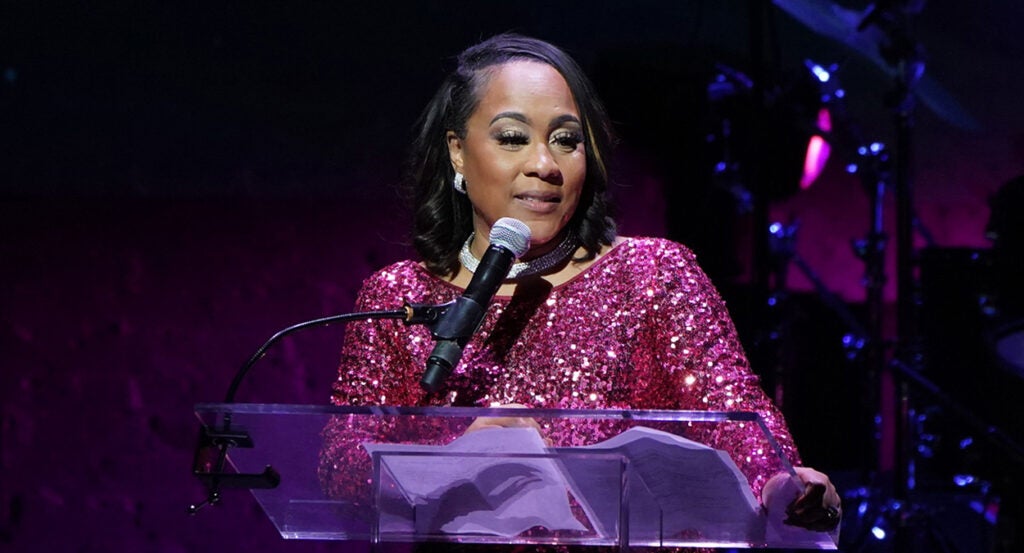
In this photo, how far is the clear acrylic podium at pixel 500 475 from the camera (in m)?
1.27

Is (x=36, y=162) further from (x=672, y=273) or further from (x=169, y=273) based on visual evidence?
(x=672, y=273)

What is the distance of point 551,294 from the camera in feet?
6.99

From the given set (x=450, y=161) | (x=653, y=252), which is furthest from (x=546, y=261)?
(x=450, y=161)

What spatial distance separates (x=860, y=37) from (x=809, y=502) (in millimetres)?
3368

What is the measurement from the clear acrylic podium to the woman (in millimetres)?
532

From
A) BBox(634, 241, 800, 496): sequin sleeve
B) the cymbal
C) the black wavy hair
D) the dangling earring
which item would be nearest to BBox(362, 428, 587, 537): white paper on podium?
BBox(634, 241, 800, 496): sequin sleeve

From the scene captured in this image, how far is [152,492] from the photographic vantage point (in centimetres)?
384

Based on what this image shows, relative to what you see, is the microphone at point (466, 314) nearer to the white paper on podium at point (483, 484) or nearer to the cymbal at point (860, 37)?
the white paper on podium at point (483, 484)

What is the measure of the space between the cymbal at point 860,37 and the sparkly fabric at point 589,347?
8.12 ft

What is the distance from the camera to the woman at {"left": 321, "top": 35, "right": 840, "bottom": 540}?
2.00m

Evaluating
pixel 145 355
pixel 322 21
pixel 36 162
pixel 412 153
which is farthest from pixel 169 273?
pixel 412 153

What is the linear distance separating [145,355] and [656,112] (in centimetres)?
192

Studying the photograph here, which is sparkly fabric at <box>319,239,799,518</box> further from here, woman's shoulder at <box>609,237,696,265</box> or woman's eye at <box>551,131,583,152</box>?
woman's eye at <box>551,131,583,152</box>

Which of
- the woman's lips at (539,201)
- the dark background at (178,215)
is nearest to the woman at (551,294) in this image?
the woman's lips at (539,201)
